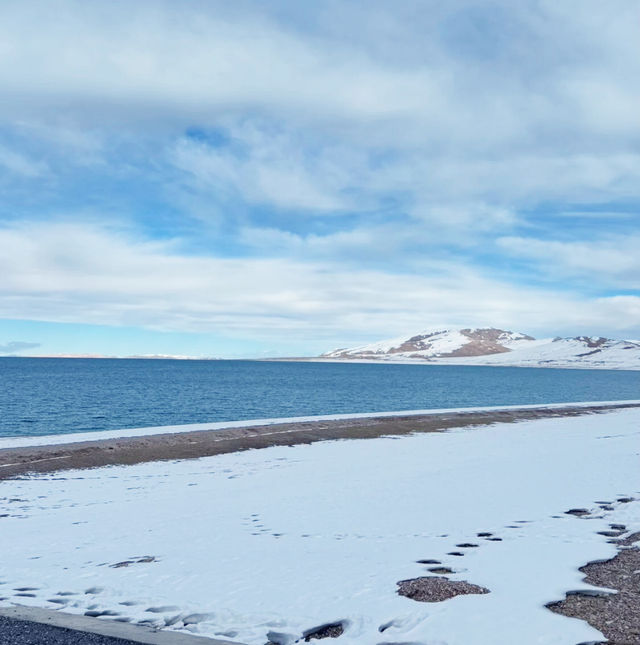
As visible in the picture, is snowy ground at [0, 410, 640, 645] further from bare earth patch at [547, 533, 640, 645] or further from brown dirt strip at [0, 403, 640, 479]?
brown dirt strip at [0, 403, 640, 479]

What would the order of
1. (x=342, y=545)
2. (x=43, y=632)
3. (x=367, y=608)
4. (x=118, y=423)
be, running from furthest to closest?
1. (x=118, y=423)
2. (x=342, y=545)
3. (x=367, y=608)
4. (x=43, y=632)

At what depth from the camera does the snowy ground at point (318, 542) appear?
9.01 metres

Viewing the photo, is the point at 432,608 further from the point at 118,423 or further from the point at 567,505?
the point at 118,423

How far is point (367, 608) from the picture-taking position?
30.5 feet

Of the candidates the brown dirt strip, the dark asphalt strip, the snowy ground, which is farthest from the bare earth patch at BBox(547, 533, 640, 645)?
the brown dirt strip

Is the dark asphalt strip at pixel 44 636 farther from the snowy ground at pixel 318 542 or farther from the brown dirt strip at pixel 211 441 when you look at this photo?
the brown dirt strip at pixel 211 441

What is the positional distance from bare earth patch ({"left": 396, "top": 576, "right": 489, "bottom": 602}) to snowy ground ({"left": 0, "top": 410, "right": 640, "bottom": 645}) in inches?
7.8

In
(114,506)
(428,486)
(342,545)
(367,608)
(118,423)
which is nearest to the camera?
(367,608)

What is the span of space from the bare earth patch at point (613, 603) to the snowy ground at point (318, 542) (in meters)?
0.25

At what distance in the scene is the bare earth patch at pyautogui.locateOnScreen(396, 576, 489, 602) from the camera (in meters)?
9.62

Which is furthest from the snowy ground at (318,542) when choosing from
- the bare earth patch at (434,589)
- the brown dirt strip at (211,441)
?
the brown dirt strip at (211,441)

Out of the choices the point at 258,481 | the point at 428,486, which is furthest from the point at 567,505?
the point at 258,481

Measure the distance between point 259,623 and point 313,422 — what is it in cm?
3428

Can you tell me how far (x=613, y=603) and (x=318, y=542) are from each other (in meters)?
5.88
